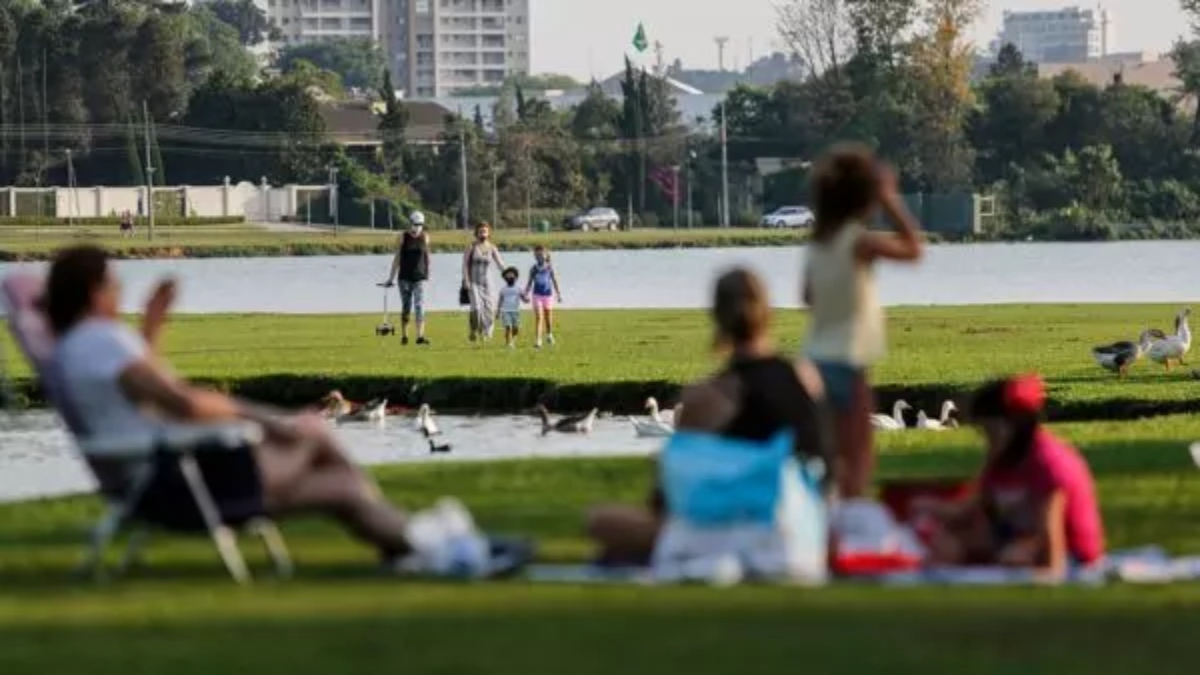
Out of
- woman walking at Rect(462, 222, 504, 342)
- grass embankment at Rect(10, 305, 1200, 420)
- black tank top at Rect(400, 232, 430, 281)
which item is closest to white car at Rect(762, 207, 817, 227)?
grass embankment at Rect(10, 305, 1200, 420)

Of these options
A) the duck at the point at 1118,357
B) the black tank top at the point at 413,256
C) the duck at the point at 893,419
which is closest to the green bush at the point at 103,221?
the black tank top at the point at 413,256

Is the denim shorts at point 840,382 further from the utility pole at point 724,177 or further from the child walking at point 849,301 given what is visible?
the utility pole at point 724,177

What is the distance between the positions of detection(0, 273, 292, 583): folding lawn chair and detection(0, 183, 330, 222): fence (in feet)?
433

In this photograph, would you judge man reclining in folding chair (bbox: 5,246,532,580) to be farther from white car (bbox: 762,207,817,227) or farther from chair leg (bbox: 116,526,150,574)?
white car (bbox: 762,207,817,227)

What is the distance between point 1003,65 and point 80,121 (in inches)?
1838

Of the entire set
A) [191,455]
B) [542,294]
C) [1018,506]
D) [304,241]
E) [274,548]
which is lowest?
[304,241]

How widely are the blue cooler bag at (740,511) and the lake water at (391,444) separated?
12070 millimetres

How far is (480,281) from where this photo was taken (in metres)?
40.7

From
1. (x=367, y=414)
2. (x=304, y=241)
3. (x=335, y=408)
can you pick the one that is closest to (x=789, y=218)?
(x=304, y=241)

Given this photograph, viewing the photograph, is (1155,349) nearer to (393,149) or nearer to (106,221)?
(106,221)

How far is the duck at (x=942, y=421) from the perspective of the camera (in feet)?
84.1

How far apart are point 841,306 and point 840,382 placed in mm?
337

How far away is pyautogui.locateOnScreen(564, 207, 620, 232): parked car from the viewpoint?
144 metres

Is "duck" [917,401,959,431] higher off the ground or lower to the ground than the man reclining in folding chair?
lower
